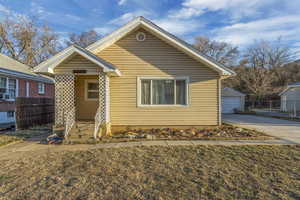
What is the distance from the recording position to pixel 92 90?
951 centimetres

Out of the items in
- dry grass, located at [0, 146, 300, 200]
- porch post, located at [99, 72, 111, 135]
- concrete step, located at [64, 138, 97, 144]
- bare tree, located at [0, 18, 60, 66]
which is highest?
bare tree, located at [0, 18, 60, 66]

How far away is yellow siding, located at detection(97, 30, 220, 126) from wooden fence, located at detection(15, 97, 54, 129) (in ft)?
16.4

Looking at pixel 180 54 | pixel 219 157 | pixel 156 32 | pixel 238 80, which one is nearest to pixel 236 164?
pixel 219 157

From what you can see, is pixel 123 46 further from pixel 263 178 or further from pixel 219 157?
pixel 263 178

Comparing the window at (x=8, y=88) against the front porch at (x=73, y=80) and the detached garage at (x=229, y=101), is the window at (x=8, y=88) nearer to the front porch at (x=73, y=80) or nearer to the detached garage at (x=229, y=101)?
the front porch at (x=73, y=80)

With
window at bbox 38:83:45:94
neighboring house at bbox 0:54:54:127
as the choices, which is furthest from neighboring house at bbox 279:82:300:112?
neighboring house at bbox 0:54:54:127

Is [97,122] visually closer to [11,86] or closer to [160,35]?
[160,35]

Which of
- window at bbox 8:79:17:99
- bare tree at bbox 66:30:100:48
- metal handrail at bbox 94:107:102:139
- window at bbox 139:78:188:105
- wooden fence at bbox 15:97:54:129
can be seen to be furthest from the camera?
bare tree at bbox 66:30:100:48

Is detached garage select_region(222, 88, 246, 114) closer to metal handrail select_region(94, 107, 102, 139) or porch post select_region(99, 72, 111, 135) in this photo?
porch post select_region(99, 72, 111, 135)

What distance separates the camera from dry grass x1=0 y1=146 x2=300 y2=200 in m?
3.17

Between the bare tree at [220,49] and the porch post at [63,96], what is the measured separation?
3434 cm

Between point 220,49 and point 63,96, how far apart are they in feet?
121

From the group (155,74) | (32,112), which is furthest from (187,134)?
(32,112)

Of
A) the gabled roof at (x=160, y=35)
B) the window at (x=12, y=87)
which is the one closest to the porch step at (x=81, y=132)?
the gabled roof at (x=160, y=35)
